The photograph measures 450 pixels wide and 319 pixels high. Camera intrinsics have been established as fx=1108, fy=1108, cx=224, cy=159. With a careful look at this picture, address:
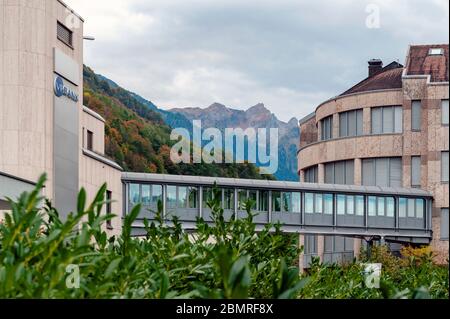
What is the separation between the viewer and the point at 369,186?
264 ft

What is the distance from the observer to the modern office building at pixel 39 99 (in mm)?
54719

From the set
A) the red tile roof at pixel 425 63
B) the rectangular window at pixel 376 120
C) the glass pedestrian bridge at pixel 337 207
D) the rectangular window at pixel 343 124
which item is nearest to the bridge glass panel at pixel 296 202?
the glass pedestrian bridge at pixel 337 207

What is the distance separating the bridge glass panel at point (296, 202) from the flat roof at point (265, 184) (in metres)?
0.52

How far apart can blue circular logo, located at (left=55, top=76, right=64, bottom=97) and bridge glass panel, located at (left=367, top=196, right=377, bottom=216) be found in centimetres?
3028

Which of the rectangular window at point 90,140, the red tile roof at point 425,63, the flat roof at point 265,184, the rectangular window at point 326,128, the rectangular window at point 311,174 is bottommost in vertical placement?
the flat roof at point 265,184

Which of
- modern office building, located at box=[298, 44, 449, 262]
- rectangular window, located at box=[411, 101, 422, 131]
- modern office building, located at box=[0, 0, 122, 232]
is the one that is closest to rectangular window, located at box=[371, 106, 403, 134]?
modern office building, located at box=[298, 44, 449, 262]

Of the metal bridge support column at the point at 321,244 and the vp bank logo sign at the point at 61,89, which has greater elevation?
the vp bank logo sign at the point at 61,89

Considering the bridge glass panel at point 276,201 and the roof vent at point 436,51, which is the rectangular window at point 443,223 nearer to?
the bridge glass panel at point 276,201

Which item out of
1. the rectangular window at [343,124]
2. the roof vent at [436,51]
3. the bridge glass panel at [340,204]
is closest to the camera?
the bridge glass panel at [340,204]

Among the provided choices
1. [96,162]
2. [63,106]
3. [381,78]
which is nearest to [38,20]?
[63,106]

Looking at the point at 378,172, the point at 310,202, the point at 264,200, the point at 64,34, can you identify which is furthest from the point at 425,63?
the point at 64,34
